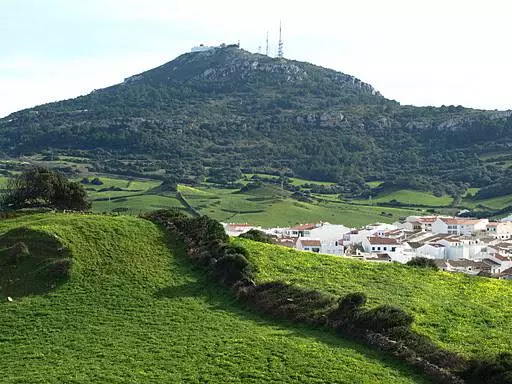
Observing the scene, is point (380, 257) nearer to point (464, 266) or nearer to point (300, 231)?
point (464, 266)

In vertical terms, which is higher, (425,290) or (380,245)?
(425,290)

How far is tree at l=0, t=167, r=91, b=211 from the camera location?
58.6 m

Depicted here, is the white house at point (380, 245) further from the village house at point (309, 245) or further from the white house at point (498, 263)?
the white house at point (498, 263)

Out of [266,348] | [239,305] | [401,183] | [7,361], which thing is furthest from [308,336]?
[401,183]

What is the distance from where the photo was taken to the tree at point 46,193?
192ft

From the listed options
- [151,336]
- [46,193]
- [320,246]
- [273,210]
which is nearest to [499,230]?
[320,246]

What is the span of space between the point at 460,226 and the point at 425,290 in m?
89.7

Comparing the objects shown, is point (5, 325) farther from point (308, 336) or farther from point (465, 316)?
point (465, 316)

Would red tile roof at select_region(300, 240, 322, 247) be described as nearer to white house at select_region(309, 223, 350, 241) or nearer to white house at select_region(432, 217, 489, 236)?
white house at select_region(309, 223, 350, 241)

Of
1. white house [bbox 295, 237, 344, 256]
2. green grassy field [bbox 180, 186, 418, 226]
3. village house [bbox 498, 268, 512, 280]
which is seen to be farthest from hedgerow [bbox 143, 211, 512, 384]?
green grassy field [bbox 180, 186, 418, 226]

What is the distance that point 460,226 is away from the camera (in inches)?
4813

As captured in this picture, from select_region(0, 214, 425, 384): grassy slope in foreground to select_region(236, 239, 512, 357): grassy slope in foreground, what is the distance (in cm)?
439

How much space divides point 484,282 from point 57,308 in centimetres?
2641

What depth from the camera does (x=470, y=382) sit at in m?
23.4
